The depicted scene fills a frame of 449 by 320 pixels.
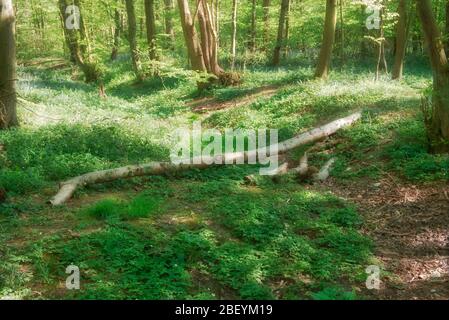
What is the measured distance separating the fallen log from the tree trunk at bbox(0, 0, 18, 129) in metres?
4.26

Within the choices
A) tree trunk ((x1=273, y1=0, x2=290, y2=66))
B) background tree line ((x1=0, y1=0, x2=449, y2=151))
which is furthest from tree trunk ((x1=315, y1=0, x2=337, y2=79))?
tree trunk ((x1=273, y1=0, x2=290, y2=66))

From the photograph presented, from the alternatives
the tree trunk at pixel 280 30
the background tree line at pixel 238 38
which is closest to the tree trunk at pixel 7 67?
the background tree line at pixel 238 38

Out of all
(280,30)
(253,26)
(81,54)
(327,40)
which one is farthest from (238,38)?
(327,40)

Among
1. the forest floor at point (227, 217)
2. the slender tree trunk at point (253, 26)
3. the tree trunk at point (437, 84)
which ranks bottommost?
the forest floor at point (227, 217)

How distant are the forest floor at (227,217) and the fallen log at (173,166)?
188 mm

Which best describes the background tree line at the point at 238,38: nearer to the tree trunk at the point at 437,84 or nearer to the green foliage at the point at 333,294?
the tree trunk at the point at 437,84

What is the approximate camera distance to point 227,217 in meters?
7.20

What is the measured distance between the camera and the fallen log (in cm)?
820

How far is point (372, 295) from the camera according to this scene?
5.51 m

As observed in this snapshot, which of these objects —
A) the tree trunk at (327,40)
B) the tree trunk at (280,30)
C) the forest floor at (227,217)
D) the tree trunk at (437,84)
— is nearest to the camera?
the forest floor at (227,217)

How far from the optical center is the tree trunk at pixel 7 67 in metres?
11.3

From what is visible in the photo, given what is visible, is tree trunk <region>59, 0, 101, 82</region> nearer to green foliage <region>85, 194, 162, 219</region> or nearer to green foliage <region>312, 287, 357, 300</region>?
green foliage <region>85, 194, 162, 219</region>

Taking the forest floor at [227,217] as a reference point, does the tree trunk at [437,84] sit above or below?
above

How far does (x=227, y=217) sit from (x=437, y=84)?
17.6 feet
